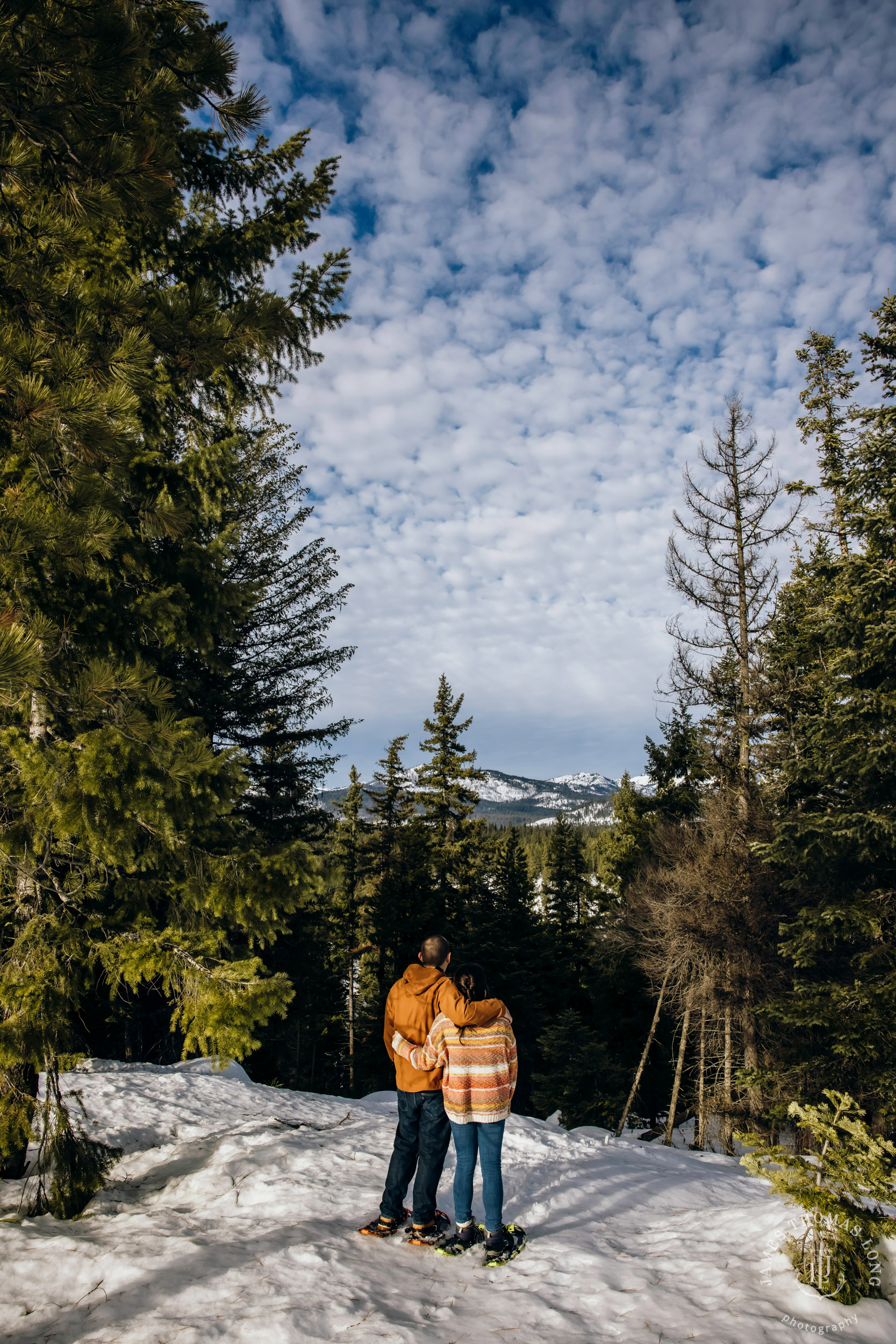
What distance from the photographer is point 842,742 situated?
1091 centimetres

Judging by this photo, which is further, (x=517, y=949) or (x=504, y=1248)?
(x=517, y=949)

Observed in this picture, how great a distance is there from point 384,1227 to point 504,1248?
764 mm

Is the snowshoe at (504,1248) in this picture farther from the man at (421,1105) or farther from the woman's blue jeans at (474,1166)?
the man at (421,1105)

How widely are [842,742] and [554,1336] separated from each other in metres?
10.3

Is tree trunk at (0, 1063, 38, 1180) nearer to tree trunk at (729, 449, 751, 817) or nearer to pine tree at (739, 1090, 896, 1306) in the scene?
Answer: pine tree at (739, 1090, 896, 1306)

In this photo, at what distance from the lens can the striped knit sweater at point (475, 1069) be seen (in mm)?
3947

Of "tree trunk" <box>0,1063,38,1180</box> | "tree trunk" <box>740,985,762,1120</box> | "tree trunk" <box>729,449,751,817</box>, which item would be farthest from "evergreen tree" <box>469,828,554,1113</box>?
"tree trunk" <box>0,1063,38,1180</box>

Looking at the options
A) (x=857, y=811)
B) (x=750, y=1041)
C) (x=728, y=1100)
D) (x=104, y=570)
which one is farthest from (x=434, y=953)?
(x=728, y=1100)

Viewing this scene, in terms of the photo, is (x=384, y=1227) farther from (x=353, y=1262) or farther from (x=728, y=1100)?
(x=728, y=1100)

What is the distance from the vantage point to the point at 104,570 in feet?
14.7

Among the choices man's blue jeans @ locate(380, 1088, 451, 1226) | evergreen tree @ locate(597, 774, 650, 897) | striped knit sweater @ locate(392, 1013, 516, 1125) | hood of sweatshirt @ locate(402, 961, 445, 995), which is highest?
evergreen tree @ locate(597, 774, 650, 897)

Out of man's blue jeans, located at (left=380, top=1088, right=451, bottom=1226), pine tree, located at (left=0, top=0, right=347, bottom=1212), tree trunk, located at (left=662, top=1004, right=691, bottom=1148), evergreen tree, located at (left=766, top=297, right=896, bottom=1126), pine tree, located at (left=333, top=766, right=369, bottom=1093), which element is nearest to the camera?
pine tree, located at (left=0, top=0, right=347, bottom=1212)

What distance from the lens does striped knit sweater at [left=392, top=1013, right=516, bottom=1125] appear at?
155 inches

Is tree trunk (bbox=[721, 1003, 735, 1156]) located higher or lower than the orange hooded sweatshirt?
lower
